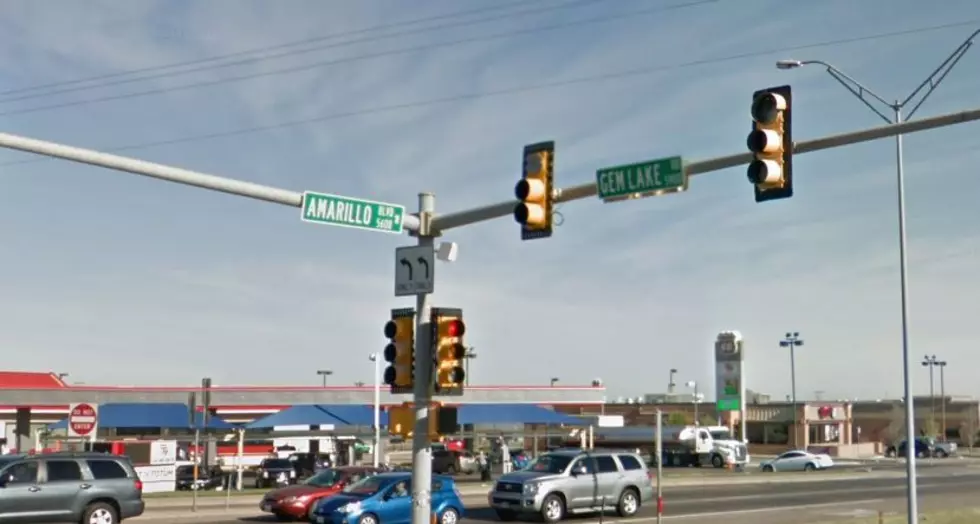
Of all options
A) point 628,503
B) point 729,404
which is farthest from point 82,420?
point 729,404

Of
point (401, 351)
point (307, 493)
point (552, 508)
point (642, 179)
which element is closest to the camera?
point (642, 179)

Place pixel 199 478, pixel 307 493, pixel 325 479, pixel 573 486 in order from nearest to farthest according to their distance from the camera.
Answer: pixel 573 486 → pixel 307 493 → pixel 325 479 → pixel 199 478

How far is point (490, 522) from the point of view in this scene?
2912cm

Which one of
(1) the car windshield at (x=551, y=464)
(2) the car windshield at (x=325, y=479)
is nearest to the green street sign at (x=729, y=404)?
(1) the car windshield at (x=551, y=464)

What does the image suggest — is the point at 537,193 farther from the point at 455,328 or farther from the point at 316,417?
the point at 316,417

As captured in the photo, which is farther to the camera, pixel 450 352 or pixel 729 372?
pixel 729 372

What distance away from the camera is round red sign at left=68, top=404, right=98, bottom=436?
28.4 metres

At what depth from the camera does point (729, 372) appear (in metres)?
102

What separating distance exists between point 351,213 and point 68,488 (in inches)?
522

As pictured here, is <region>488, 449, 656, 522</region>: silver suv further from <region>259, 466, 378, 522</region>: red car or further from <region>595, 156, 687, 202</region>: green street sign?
<region>595, 156, 687, 202</region>: green street sign

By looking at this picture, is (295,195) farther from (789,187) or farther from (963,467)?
(963,467)

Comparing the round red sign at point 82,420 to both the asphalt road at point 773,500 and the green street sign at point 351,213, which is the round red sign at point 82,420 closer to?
the asphalt road at point 773,500

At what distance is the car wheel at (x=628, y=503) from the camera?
30.1 m

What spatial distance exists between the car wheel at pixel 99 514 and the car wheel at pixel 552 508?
1050 centimetres
